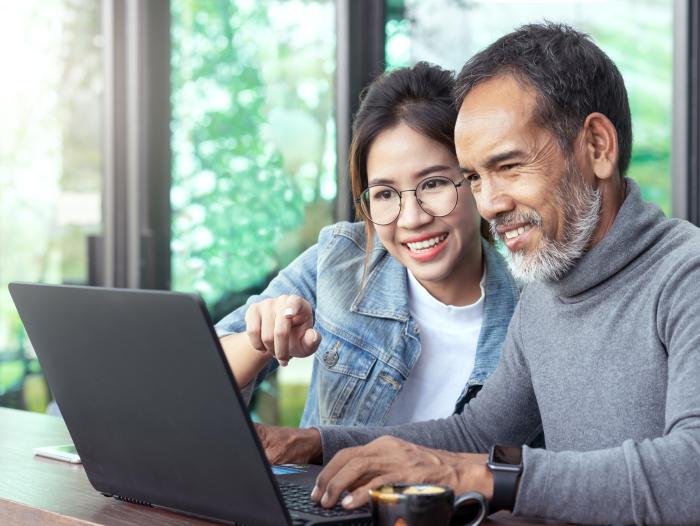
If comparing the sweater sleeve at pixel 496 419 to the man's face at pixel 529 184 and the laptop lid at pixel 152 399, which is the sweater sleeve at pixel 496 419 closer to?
the man's face at pixel 529 184

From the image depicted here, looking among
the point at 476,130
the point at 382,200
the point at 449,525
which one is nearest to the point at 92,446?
the point at 449,525

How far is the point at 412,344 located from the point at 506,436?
349 mm

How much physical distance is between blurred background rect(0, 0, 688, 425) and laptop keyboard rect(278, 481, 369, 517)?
2.93m

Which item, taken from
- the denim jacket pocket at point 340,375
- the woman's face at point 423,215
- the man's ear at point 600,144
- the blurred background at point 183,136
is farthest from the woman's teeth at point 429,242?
the blurred background at point 183,136

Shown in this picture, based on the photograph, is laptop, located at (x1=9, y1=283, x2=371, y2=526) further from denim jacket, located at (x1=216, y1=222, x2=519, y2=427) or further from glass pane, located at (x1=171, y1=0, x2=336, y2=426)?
glass pane, located at (x1=171, y1=0, x2=336, y2=426)

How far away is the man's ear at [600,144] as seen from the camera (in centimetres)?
161

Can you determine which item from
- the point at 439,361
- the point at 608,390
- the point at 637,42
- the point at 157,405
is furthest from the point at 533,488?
the point at 637,42

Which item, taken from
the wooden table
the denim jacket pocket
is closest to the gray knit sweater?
the wooden table

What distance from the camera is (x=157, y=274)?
14.2 ft

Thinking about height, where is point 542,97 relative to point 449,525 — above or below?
above

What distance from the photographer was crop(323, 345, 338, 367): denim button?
2088mm

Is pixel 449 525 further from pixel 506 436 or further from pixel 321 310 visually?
pixel 321 310

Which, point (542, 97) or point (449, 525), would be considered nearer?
point (449, 525)

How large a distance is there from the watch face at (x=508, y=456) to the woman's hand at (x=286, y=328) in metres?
0.46
